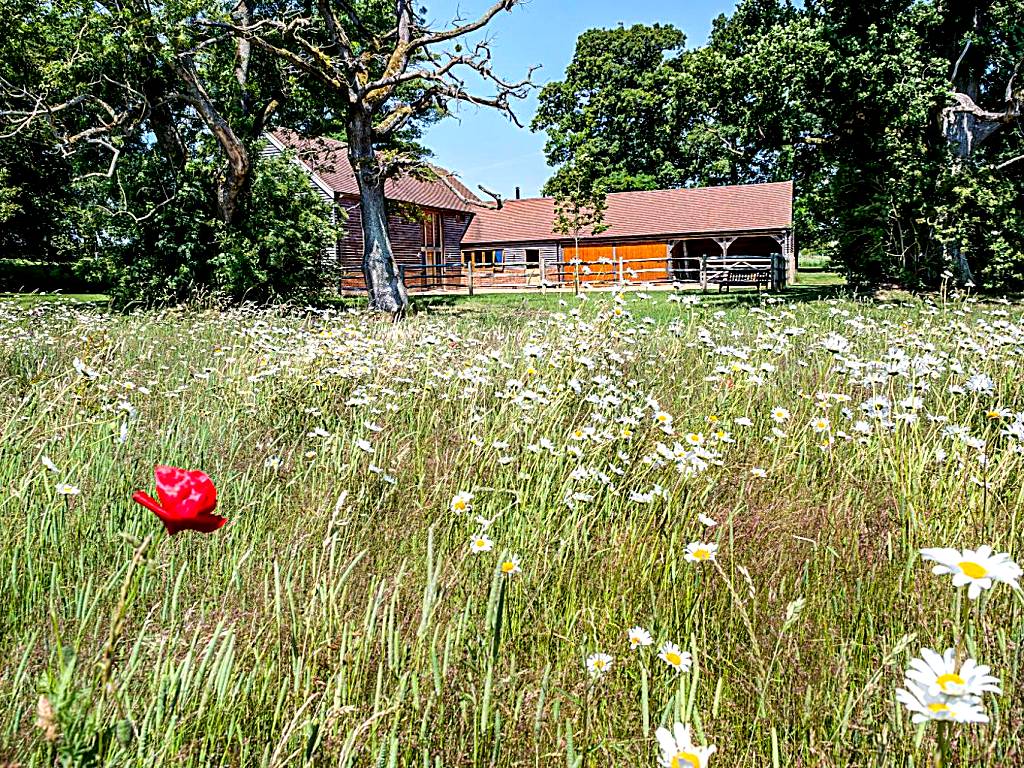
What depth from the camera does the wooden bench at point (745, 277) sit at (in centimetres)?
2340

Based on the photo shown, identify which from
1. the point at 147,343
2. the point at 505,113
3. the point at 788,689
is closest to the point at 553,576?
the point at 788,689

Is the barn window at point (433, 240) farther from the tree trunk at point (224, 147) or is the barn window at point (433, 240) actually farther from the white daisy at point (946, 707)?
the white daisy at point (946, 707)

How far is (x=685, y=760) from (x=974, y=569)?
547mm

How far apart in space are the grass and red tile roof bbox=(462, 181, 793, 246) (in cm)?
3349

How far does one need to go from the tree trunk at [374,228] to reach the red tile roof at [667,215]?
23.6 metres

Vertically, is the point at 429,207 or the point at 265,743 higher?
the point at 429,207

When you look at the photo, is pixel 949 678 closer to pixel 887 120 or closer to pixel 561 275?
pixel 887 120

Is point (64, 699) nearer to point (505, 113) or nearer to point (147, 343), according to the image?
point (147, 343)

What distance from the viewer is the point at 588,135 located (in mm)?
46281

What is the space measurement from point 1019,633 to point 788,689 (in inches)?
22.3

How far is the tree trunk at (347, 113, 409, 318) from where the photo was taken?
14.4m

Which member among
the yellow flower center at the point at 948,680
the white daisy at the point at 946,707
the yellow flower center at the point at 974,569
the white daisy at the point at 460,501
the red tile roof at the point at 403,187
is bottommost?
the white daisy at the point at 460,501

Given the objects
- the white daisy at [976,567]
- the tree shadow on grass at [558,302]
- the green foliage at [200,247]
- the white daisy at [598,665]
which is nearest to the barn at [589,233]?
the tree shadow on grass at [558,302]

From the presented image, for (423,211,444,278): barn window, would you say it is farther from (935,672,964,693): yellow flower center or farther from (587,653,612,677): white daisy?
(935,672,964,693): yellow flower center
